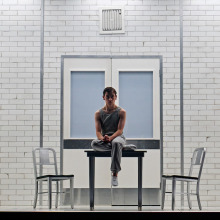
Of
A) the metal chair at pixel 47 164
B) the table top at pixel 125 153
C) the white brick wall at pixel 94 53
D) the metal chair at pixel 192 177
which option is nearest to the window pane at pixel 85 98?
the white brick wall at pixel 94 53

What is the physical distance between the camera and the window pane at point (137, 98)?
7020mm

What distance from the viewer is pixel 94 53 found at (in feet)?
23.2

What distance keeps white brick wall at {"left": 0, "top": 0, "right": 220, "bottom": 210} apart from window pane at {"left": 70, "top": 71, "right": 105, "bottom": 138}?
0.24 meters

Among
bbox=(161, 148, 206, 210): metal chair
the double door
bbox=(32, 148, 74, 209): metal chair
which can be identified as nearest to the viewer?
bbox=(161, 148, 206, 210): metal chair

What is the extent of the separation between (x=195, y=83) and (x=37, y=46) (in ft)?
7.84

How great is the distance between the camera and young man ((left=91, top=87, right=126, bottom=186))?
17.5ft

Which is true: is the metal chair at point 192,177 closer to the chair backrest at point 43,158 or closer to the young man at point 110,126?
the young man at point 110,126

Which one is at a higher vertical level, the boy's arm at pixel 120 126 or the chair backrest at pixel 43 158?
the boy's arm at pixel 120 126

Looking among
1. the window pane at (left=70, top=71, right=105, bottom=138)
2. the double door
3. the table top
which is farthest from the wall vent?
the table top

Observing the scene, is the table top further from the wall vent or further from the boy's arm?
the wall vent

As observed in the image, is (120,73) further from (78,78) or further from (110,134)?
(110,134)

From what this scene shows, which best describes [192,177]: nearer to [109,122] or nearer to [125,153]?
[125,153]

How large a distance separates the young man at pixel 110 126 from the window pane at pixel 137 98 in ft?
4.36

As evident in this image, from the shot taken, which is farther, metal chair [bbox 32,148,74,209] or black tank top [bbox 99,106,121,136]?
metal chair [bbox 32,148,74,209]
